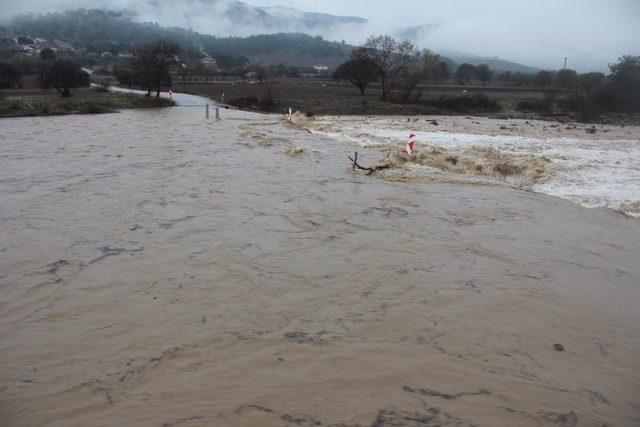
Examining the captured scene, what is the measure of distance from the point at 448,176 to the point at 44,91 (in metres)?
43.6

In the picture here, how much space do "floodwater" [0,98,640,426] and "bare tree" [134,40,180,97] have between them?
92.1ft

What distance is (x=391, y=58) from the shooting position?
163ft

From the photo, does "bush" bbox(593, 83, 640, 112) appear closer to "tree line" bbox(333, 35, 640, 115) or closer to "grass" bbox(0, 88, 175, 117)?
"tree line" bbox(333, 35, 640, 115)

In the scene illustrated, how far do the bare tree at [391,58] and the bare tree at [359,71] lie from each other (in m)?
0.51

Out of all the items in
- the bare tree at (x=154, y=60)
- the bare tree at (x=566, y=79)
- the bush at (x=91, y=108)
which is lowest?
the bush at (x=91, y=108)

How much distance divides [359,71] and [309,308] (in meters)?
49.3

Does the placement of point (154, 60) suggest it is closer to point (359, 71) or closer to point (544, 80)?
point (359, 71)

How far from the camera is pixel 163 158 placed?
45.6 ft

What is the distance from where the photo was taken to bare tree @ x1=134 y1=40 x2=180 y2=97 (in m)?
34.9

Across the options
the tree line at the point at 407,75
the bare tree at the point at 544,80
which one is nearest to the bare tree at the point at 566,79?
the bare tree at the point at 544,80

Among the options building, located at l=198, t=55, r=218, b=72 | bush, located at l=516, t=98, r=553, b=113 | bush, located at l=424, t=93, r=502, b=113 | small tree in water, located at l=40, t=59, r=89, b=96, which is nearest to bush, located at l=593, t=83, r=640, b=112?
bush, located at l=516, t=98, r=553, b=113

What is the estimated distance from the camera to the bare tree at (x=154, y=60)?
115 ft

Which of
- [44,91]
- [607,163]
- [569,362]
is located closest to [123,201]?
→ [569,362]

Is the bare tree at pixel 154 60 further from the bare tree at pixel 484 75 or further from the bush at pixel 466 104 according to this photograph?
the bare tree at pixel 484 75
